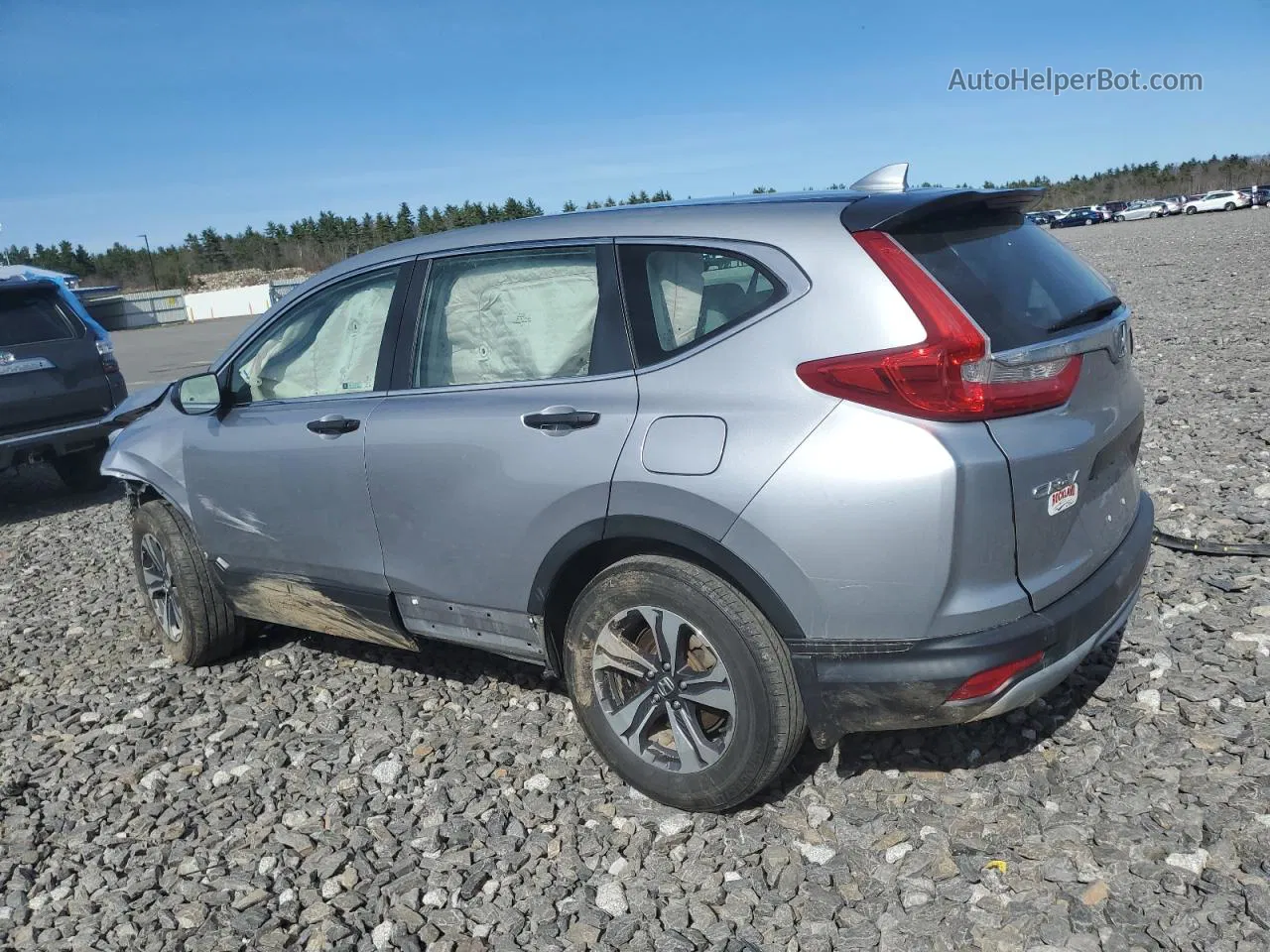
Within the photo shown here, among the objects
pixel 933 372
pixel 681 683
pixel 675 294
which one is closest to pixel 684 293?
pixel 675 294

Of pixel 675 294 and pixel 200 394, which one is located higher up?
pixel 675 294

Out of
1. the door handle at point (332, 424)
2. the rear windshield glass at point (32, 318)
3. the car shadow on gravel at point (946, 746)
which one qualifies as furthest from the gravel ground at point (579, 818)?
the rear windshield glass at point (32, 318)

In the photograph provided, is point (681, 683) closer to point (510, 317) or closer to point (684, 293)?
point (684, 293)

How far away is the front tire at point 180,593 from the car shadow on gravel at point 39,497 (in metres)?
4.02

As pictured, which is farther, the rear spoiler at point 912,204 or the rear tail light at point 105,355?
the rear tail light at point 105,355

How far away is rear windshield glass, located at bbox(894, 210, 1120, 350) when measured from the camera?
109 inches

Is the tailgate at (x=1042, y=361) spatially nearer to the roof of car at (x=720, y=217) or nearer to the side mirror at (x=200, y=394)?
the roof of car at (x=720, y=217)

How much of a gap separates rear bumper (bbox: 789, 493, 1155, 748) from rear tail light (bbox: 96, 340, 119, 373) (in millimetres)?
7887

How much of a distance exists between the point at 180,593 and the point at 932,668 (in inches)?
139

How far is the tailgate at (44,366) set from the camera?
8.23m

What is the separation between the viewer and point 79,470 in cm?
957

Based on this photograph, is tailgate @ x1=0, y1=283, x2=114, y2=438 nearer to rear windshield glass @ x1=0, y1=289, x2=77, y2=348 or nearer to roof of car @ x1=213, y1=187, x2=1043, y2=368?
rear windshield glass @ x1=0, y1=289, x2=77, y2=348

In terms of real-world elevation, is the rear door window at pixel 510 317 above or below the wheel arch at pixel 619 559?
above

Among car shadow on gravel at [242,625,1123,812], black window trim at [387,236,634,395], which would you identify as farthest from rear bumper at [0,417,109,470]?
car shadow on gravel at [242,625,1123,812]
